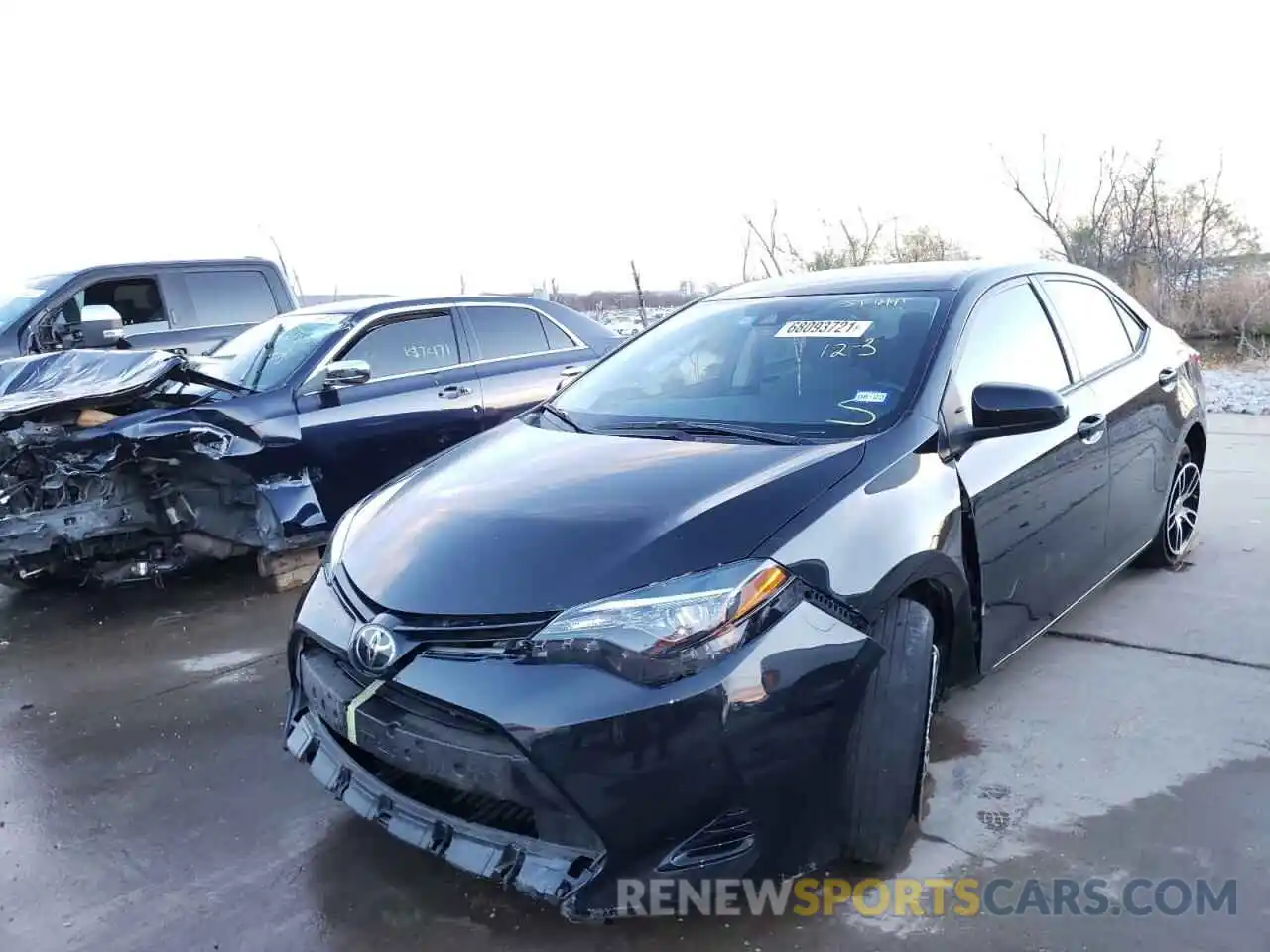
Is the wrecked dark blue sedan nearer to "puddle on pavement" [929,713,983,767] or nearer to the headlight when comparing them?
"puddle on pavement" [929,713,983,767]

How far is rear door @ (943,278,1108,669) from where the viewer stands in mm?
2908

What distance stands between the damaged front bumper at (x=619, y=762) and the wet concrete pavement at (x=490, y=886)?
1.14ft

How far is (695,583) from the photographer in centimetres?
211

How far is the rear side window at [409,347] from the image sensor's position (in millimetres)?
5766

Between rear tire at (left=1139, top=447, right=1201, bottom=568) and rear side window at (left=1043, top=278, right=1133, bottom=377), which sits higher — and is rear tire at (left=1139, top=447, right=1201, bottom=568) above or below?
below

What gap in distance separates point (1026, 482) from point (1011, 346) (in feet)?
1.81

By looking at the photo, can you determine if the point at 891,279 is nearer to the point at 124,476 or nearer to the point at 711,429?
the point at 711,429

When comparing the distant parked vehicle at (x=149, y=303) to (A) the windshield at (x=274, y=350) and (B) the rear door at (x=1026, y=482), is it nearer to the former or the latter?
(A) the windshield at (x=274, y=350)

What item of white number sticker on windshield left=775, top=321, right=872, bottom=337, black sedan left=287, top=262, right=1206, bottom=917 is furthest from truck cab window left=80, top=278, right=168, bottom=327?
white number sticker on windshield left=775, top=321, right=872, bottom=337

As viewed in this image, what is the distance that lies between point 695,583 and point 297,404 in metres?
3.76

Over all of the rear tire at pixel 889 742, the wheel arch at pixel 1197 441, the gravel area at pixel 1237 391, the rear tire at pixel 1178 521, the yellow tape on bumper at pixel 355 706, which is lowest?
the gravel area at pixel 1237 391

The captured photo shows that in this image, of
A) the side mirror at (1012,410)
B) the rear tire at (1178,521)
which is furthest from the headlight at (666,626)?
the rear tire at (1178,521)

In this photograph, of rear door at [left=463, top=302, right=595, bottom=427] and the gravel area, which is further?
the gravel area

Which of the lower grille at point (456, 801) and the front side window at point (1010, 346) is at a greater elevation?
the front side window at point (1010, 346)
